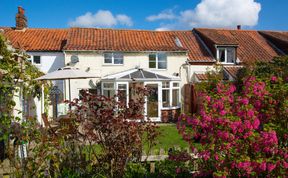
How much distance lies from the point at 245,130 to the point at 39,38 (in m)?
22.8

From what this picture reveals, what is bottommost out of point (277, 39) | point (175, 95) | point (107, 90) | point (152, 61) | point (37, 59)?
point (175, 95)

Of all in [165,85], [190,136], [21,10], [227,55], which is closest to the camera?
[190,136]

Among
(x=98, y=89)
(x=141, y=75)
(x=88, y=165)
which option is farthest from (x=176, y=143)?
(x=98, y=89)

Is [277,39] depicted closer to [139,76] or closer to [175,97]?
[175,97]

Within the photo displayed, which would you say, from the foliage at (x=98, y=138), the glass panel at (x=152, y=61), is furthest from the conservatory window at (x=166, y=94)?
the foliage at (x=98, y=138)

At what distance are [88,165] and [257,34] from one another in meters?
28.9

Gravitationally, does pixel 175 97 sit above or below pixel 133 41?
below

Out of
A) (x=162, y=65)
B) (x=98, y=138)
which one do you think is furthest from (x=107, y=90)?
(x=98, y=138)

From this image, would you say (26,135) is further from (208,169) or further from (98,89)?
(98,89)

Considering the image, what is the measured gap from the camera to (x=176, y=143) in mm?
12000

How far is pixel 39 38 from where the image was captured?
23.6 m

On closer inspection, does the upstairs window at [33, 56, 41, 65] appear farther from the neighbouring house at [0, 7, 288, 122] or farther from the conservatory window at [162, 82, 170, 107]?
the conservatory window at [162, 82, 170, 107]

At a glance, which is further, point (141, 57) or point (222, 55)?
point (222, 55)

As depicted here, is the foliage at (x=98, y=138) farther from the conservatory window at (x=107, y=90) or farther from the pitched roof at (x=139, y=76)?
the conservatory window at (x=107, y=90)
